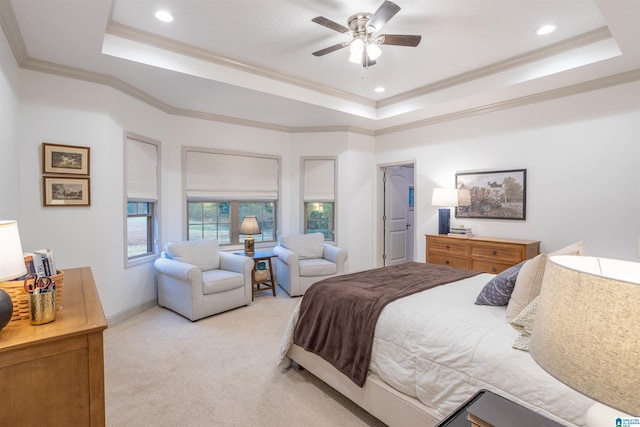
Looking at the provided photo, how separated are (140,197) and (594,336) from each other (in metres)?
4.35

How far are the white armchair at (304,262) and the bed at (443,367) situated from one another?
2347 mm

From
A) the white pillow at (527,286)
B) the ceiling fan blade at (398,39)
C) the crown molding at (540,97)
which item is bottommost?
the white pillow at (527,286)

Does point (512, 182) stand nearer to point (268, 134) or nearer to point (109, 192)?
point (268, 134)

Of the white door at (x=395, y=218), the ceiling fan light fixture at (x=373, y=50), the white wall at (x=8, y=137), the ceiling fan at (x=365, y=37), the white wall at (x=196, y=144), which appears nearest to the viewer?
the white wall at (x=8, y=137)

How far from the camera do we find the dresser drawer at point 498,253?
12.2ft

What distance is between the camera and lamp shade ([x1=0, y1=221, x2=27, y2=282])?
3.93ft

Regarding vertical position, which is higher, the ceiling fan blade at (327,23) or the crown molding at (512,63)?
the crown molding at (512,63)

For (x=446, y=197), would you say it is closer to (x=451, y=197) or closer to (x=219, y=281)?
(x=451, y=197)

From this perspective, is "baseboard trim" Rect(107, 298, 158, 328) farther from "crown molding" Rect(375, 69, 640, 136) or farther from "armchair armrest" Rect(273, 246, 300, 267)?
"crown molding" Rect(375, 69, 640, 136)

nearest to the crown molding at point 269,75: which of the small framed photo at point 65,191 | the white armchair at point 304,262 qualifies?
the small framed photo at point 65,191

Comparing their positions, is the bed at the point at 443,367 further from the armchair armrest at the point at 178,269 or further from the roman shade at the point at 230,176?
the roman shade at the point at 230,176

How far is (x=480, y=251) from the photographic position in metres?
4.04

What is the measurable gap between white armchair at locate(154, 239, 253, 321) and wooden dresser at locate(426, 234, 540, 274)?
2.65 metres

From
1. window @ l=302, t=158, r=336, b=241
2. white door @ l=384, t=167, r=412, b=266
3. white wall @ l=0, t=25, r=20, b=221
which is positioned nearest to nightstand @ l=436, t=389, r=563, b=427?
white wall @ l=0, t=25, r=20, b=221
